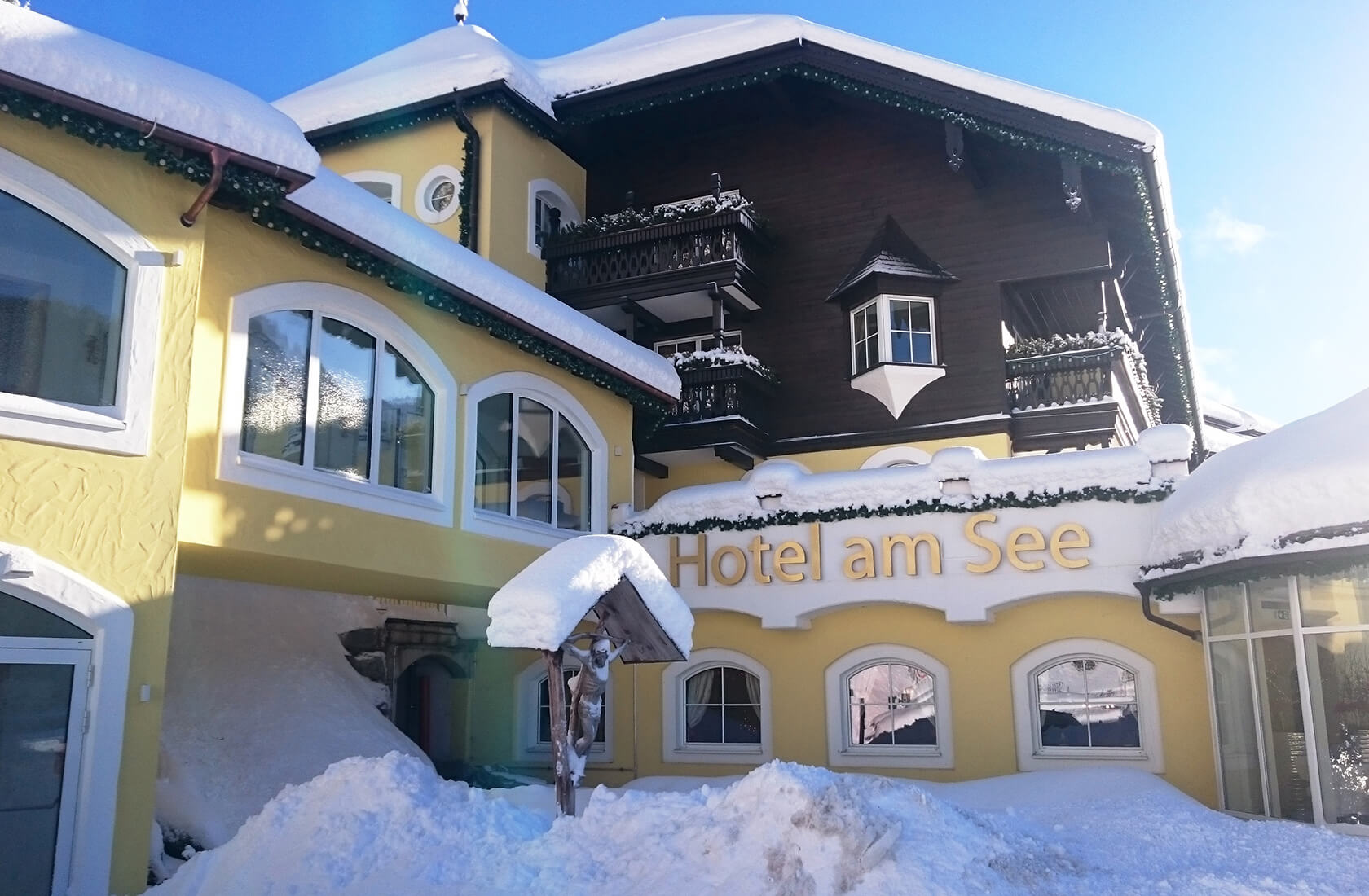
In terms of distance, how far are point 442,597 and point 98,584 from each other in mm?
5662

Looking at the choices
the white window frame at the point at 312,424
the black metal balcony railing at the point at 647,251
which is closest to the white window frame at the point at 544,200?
the black metal balcony railing at the point at 647,251

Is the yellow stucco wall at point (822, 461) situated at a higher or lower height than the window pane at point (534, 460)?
higher

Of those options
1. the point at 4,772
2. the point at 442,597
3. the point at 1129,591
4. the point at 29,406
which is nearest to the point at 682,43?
the point at 442,597

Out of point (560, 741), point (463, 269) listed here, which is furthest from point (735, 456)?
point (560, 741)

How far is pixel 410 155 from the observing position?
19422mm

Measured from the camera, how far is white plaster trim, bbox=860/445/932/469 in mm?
16969

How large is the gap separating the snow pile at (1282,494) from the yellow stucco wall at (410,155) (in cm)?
1265

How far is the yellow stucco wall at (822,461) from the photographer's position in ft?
54.4

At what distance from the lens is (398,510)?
10664 mm

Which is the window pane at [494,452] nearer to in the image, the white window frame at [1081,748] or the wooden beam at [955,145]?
the white window frame at [1081,748]

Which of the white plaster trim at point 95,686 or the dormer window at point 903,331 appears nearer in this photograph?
the white plaster trim at point 95,686

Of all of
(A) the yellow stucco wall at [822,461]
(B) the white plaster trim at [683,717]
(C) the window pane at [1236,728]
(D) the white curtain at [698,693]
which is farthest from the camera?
(A) the yellow stucco wall at [822,461]

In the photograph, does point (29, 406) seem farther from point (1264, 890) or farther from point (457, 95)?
point (457, 95)

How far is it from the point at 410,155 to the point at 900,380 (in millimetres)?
9387
